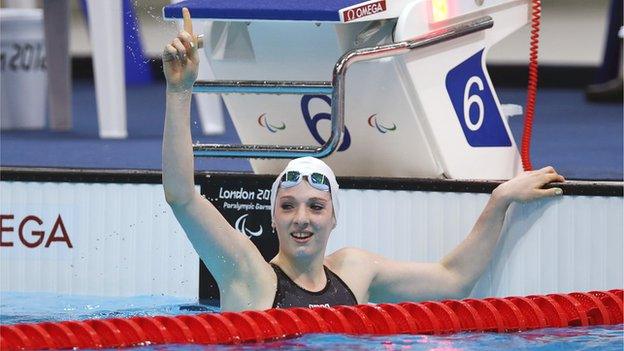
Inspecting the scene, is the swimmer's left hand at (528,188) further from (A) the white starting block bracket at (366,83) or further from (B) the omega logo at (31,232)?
(B) the omega logo at (31,232)

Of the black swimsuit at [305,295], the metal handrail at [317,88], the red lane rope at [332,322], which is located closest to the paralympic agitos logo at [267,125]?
the metal handrail at [317,88]

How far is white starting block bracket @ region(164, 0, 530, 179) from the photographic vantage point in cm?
428

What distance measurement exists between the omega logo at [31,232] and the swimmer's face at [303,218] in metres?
1.31

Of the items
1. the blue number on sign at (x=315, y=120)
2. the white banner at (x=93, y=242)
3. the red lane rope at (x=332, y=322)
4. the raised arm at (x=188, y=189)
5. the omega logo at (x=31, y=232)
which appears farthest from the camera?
the omega logo at (x=31, y=232)

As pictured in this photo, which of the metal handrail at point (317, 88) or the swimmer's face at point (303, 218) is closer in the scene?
the swimmer's face at point (303, 218)

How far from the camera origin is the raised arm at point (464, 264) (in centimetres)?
417

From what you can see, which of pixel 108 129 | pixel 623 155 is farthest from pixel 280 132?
pixel 108 129

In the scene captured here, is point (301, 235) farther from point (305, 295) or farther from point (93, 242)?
point (93, 242)

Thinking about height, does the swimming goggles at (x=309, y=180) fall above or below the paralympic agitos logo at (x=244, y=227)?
above

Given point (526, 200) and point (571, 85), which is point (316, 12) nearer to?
point (526, 200)

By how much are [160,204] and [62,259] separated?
1.38 feet

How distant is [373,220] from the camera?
452 centimetres

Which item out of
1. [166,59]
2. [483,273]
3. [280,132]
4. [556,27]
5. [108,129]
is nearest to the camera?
[166,59]

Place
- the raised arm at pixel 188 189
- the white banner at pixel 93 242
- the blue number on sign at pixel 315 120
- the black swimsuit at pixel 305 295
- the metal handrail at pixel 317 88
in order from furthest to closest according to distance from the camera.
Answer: the white banner at pixel 93 242 < the blue number on sign at pixel 315 120 < the metal handrail at pixel 317 88 < the black swimsuit at pixel 305 295 < the raised arm at pixel 188 189
